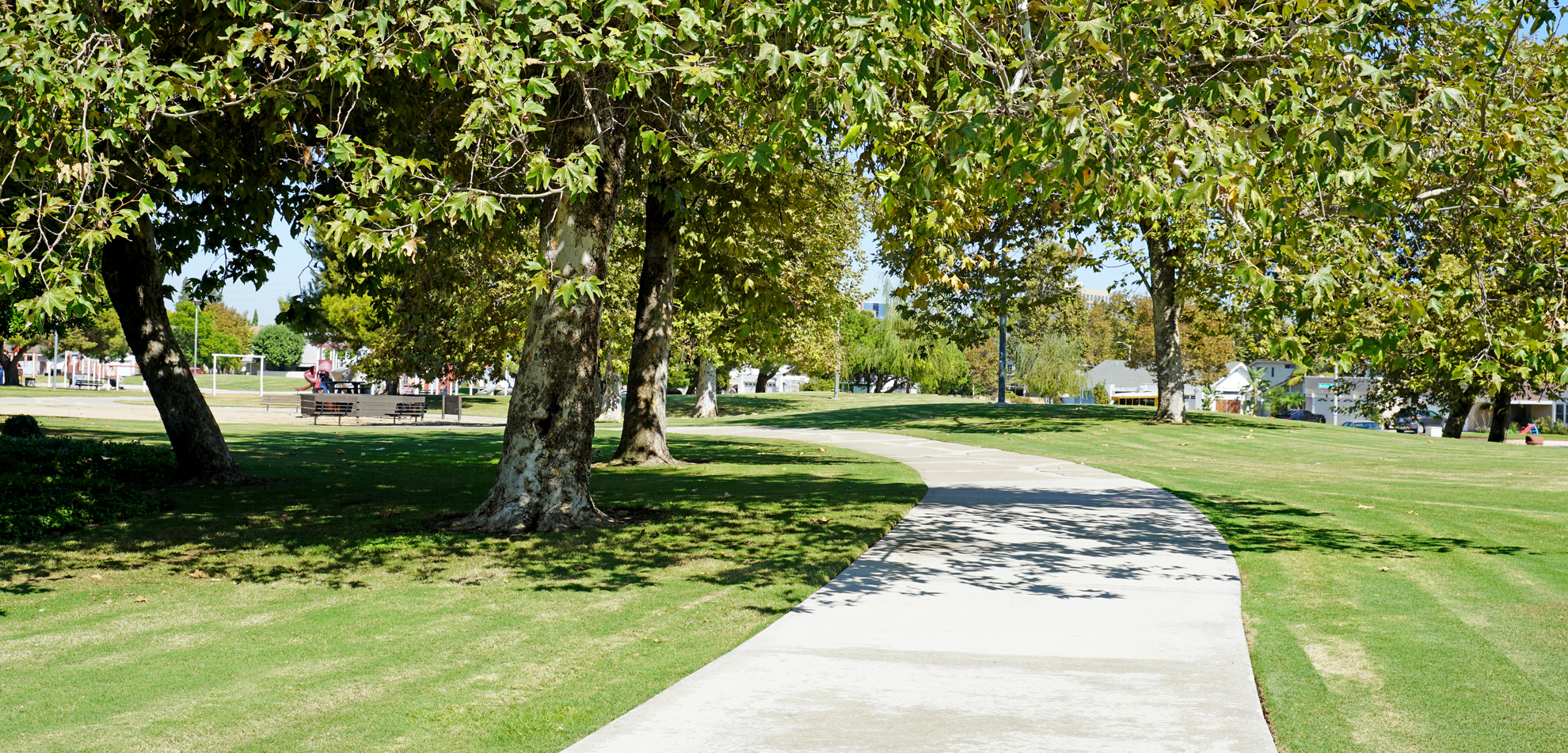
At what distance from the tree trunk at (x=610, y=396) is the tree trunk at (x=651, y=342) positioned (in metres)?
19.7

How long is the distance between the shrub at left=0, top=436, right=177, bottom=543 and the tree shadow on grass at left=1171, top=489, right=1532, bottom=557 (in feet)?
37.0

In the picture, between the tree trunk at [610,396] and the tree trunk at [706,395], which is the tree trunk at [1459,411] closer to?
the tree trunk at [706,395]

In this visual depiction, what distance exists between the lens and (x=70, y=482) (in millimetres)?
Result: 12438

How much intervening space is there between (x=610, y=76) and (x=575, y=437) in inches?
137

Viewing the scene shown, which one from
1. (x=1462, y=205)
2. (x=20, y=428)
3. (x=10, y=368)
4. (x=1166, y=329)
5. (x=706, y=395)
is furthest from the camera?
(x=10, y=368)

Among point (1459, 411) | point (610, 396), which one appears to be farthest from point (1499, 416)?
point (610, 396)

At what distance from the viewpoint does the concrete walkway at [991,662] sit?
452 centimetres

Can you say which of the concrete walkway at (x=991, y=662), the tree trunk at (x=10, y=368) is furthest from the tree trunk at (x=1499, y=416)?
the tree trunk at (x=10, y=368)

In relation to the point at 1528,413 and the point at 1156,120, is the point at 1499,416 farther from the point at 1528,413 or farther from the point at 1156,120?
the point at 1528,413

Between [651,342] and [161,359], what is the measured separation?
6781mm

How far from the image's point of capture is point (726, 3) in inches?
337

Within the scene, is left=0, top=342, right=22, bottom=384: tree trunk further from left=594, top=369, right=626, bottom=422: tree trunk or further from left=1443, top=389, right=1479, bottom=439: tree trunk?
left=1443, top=389, right=1479, bottom=439: tree trunk

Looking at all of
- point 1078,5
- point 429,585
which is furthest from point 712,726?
point 1078,5

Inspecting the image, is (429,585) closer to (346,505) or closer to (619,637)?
(619,637)
